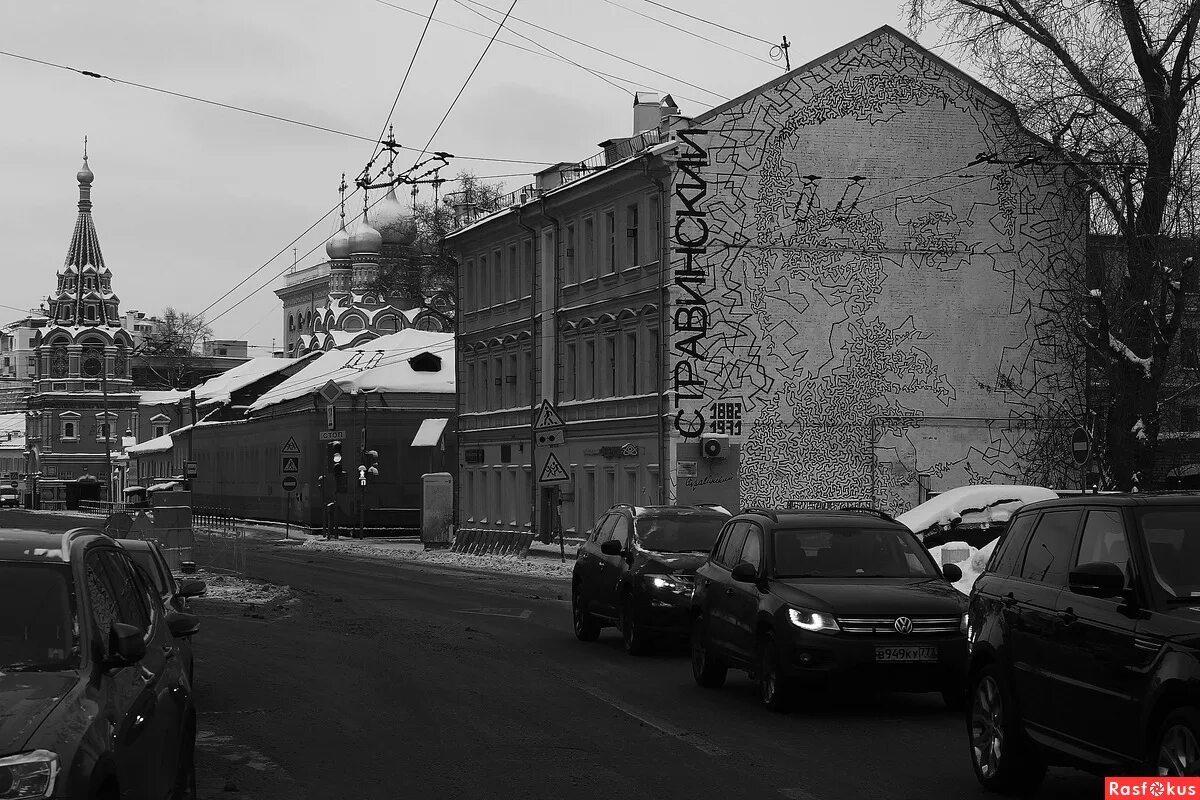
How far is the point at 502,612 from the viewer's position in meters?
25.9

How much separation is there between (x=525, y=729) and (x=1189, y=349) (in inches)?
1226

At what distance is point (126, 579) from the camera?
28.1 feet

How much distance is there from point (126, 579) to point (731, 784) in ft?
12.3

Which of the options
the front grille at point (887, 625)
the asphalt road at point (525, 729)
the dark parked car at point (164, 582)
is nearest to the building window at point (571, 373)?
the asphalt road at point (525, 729)

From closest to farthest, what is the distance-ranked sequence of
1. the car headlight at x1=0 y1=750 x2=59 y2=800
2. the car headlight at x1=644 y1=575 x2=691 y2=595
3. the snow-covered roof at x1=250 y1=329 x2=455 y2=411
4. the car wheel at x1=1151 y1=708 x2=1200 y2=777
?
A: the car headlight at x1=0 y1=750 x2=59 y2=800 < the car wheel at x1=1151 y1=708 x2=1200 y2=777 < the car headlight at x1=644 y1=575 x2=691 y2=595 < the snow-covered roof at x1=250 y1=329 x2=455 y2=411

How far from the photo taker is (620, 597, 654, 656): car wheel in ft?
62.6

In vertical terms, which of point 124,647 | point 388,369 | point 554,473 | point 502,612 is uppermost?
point 388,369

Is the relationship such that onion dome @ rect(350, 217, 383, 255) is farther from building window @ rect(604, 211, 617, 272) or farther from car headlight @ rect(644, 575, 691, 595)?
car headlight @ rect(644, 575, 691, 595)

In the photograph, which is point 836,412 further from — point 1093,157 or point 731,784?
point 731,784

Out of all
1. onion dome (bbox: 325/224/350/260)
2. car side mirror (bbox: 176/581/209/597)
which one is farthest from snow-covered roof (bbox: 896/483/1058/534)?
onion dome (bbox: 325/224/350/260)

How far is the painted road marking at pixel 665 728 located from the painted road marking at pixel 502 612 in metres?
10.1

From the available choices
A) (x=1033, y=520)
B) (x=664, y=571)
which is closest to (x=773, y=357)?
(x=664, y=571)

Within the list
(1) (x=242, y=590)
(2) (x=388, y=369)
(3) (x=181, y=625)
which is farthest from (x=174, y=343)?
(3) (x=181, y=625)

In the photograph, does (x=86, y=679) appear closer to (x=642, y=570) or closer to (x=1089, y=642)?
(x=1089, y=642)
